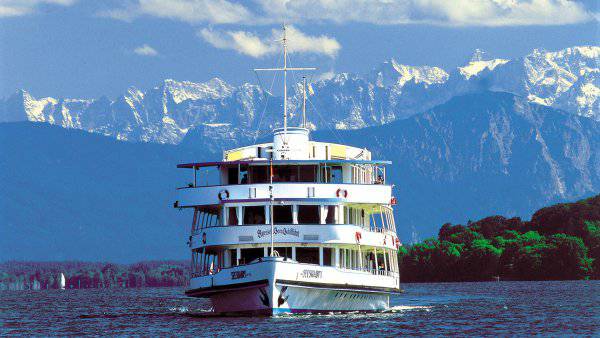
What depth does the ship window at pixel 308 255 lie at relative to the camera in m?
77.1

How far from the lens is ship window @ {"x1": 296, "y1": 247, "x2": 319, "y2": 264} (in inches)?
3036

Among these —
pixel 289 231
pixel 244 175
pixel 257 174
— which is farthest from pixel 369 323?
pixel 244 175

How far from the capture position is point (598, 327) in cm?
7462

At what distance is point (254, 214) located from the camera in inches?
3056

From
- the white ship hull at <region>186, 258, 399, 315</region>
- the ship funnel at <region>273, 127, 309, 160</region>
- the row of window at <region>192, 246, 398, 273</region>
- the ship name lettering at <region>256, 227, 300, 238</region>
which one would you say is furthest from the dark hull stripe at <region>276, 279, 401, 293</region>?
the ship funnel at <region>273, 127, 309, 160</region>

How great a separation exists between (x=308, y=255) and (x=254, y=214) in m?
3.89

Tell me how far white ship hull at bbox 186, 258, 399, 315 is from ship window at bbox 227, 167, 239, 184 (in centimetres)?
636

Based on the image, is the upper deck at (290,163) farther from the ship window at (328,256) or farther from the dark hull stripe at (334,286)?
the dark hull stripe at (334,286)

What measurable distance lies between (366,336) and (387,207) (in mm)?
17848

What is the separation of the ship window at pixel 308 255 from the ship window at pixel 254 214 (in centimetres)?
279

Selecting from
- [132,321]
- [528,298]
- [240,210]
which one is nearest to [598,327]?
[240,210]

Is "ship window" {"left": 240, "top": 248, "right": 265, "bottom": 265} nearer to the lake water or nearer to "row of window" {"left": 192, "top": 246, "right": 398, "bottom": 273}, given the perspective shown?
"row of window" {"left": 192, "top": 246, "right": 398, "bottom": 273}

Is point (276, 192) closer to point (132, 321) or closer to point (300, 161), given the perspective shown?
point (300, 161)

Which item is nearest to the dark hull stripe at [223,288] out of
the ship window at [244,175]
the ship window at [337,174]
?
the ship window at [244,175]
